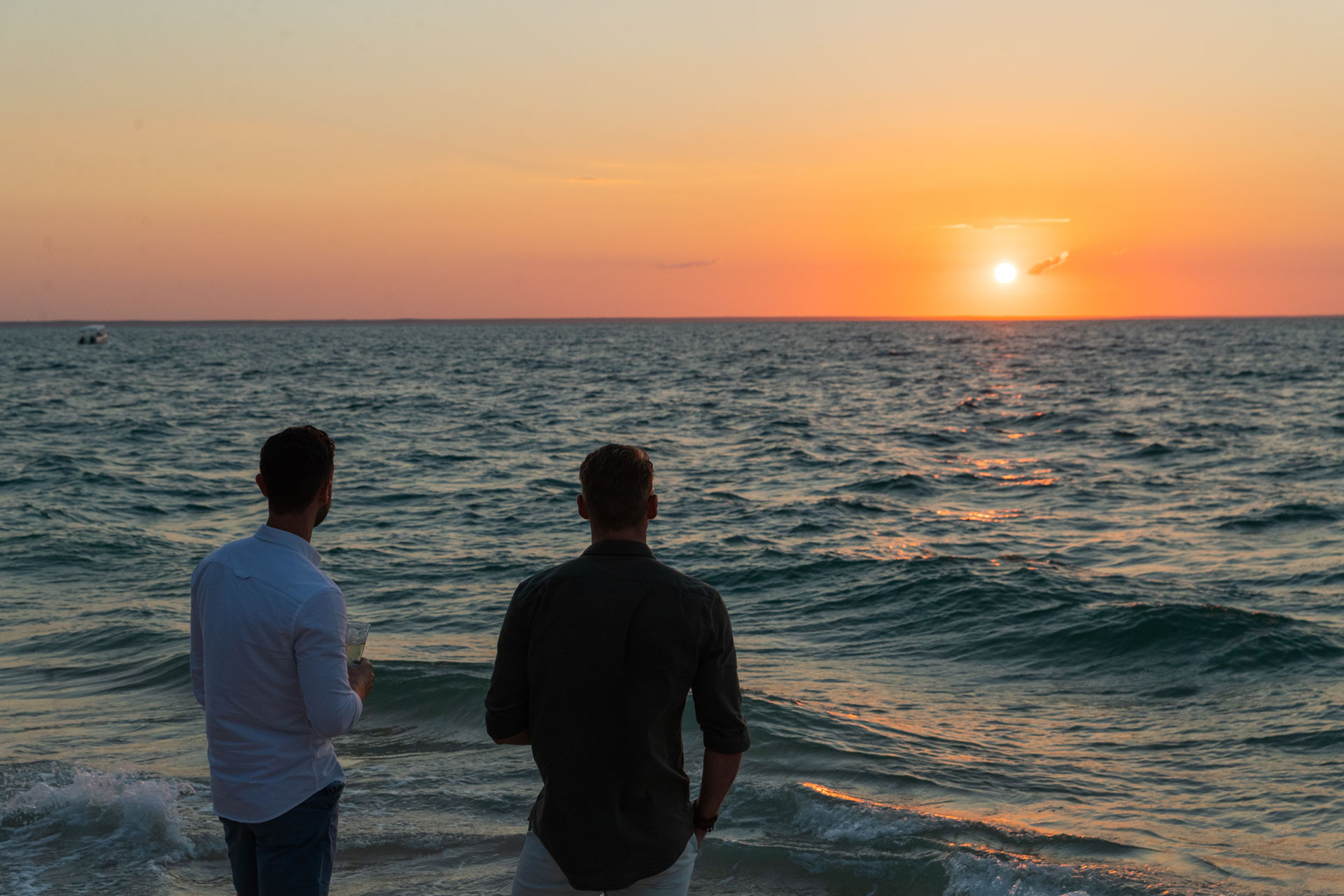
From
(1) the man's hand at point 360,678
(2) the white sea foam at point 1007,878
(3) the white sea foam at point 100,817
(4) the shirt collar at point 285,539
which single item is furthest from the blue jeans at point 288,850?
(2) the white sea foam at point 1007,878

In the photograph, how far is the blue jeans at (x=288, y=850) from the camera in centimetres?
291

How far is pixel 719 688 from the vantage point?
270 cm

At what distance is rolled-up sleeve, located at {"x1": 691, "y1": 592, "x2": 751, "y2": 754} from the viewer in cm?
267

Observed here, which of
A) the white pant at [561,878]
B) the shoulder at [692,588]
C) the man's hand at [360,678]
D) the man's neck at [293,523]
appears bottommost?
the white pant at [561,878]

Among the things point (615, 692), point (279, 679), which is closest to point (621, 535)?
point (615, 692)

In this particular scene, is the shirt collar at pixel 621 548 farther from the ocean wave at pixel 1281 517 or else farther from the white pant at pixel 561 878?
the ocean wave at pixel 1281 517

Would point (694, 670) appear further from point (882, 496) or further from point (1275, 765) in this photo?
point (882, 496)

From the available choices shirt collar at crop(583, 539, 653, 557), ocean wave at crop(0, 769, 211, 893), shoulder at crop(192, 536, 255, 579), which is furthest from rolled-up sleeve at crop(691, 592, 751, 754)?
ocean wave at crop(0, 769, 211, 893)

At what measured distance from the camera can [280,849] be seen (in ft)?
9.59

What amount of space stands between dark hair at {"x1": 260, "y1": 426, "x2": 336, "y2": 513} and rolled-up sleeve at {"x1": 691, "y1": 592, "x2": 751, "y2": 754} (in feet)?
3.51

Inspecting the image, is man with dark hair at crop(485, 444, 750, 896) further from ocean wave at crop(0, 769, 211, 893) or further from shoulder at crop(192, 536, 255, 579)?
ocean wave at crop(0, 769, 211, 893)

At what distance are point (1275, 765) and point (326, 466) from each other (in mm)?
6817

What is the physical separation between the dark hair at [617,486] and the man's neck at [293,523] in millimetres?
781

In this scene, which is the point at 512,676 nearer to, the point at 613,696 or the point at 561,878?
the point at 613,696
